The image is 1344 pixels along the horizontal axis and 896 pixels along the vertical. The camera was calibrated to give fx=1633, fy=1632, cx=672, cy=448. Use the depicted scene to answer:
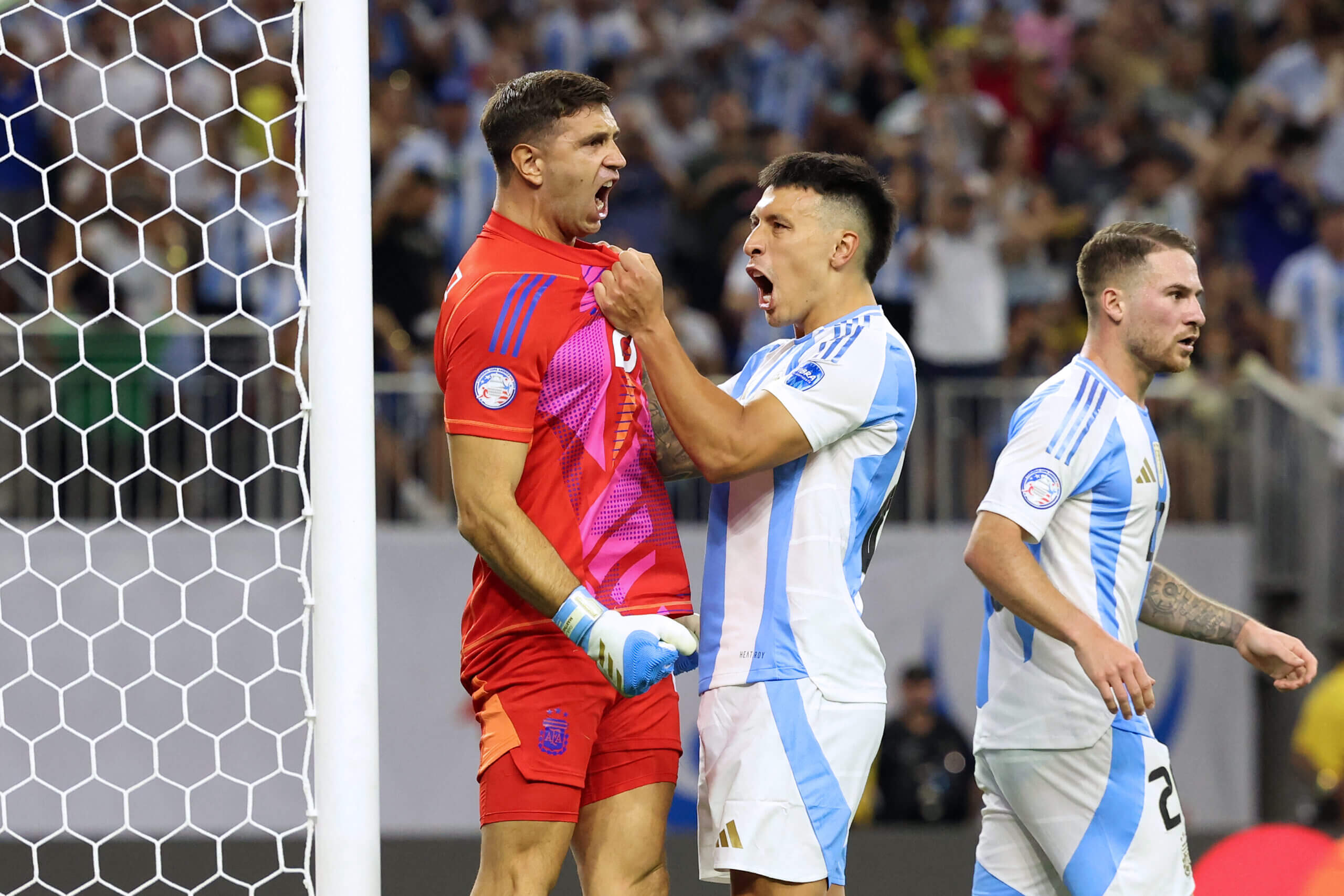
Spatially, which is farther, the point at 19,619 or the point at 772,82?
the point at 772,82

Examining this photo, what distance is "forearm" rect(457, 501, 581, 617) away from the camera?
A: 3117mm

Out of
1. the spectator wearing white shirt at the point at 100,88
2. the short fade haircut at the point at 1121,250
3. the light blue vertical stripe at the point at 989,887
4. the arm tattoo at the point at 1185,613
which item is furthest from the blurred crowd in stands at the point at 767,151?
the light blue vertical stripe at the point at 989,887

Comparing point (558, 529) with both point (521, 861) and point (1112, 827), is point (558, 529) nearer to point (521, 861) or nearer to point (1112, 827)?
point (521, 861)

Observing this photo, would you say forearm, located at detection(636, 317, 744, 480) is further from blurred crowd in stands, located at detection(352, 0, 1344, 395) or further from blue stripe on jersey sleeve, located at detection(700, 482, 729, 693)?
blurred crowd in stands, located at detection(352, 0, 1344, 395)

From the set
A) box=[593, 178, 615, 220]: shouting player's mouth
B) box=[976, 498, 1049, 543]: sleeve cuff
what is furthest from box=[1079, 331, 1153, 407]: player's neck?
box=[593, 178, 615, 220]: shouting player's mouth

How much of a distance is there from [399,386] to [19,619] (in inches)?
81.3

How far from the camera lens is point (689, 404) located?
323 centimetres

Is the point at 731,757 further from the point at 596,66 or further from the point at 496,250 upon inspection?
the point at 596,66

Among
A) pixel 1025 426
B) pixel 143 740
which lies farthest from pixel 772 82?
pixel 1025 426

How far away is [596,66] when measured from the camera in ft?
32.7

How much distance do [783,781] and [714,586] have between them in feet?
1.46

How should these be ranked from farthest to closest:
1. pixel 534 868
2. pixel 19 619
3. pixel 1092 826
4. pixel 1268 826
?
pixel 19 619
pixel 1268 826
pixel 1092 826
pixel 534 868

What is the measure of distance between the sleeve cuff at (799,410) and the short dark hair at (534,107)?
718mm

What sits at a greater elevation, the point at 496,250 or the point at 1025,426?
the point at 496,250
